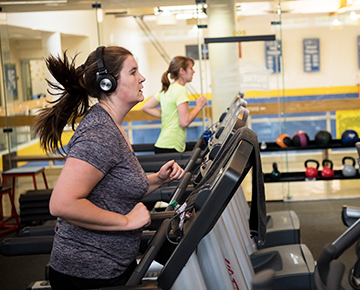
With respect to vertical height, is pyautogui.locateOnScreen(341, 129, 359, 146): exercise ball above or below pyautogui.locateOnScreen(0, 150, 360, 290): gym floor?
above

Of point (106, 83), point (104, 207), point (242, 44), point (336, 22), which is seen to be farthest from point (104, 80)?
point (336, 22)

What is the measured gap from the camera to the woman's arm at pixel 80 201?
1169 millimetres

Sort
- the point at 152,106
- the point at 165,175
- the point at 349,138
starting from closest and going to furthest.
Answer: the point at 165,175 < the point at 152,106 < the point at 349,138

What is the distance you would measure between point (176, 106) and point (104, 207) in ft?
8.10

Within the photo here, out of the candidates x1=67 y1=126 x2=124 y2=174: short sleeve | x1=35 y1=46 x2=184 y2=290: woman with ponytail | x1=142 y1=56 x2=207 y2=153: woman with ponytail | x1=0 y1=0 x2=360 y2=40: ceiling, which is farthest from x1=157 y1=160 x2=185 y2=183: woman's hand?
x1=0 y1=0 x2=360 y2=40: ceiling

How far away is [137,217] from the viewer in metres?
1.31

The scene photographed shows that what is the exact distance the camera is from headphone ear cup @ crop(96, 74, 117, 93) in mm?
1373

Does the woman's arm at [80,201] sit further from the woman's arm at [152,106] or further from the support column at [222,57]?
the support column at [222,57]

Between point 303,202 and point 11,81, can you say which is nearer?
point 303,202

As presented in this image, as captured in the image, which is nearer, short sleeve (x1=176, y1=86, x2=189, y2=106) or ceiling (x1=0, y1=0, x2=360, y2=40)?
short sleeve (x1=176, y1=86, x2=189, y2=106)

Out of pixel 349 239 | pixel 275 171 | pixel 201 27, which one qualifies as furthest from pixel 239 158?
pixel 201 27

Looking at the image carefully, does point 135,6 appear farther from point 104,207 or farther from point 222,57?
point 104,207

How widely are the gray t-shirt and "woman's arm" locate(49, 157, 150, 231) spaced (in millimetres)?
68

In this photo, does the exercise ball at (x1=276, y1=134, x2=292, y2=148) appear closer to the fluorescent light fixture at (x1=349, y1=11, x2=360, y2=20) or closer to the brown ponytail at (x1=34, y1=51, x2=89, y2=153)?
the fluorescent light fixture at (x1=349, y1=11, x2=360, y2=20)
